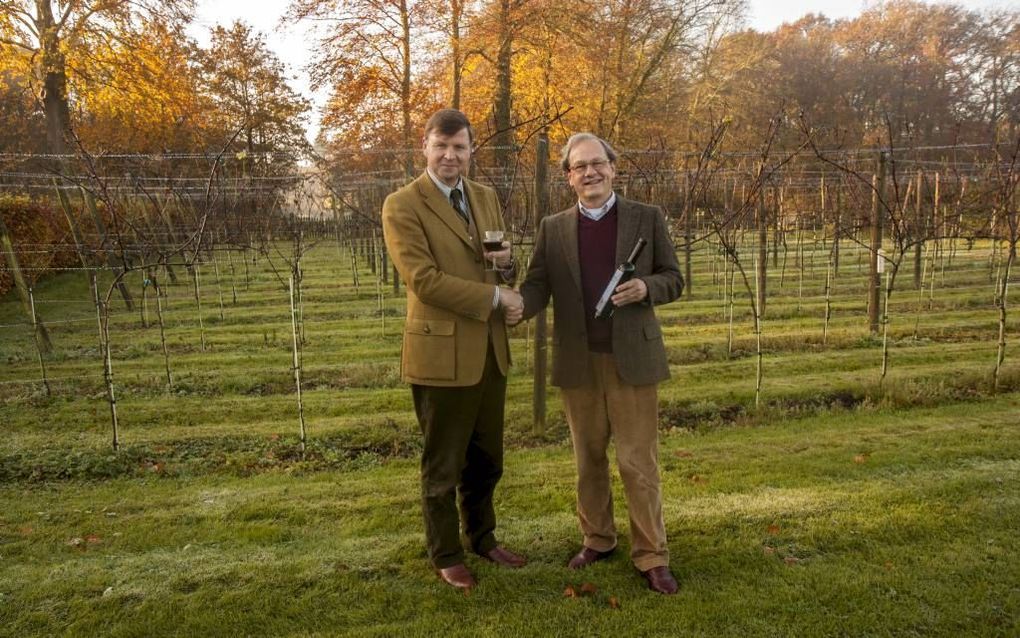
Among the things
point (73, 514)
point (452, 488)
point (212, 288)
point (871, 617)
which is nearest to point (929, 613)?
point (871, 617)

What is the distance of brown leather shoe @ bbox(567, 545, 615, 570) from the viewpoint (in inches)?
122

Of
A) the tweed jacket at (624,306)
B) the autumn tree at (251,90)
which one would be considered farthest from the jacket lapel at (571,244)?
the autumn tree at (251,90)

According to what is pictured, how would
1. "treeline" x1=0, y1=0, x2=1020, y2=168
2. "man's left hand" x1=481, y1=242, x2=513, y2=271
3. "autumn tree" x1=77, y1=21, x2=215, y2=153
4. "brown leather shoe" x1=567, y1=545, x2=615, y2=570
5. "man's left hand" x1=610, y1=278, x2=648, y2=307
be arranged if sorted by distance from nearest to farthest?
"man's left hand" x1=610, y1=278, x2=648, y2=307
"man's left hand" x1=481, y1=242, x2=513, y2=271
"brown leather shoe" x1=567, y1=545, x2=615, y2=570
"treeline" x1=0, y1=0, x2=1020, y2=168
"autumn tree" x1=77, y1=21, x2=215, y2=153

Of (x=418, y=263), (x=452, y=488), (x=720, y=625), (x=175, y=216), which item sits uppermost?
(x=175, y=216)

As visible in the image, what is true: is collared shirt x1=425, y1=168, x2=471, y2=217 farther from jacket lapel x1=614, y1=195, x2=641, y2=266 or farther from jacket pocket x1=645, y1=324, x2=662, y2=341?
jacket pocket x1=645, y1=324, x2=662, y2=341

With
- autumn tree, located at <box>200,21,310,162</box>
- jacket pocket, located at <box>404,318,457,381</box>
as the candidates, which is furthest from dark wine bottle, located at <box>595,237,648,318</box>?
autumn tree, located at <box>200,21,310,162</box>

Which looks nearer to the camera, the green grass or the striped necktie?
the green grass

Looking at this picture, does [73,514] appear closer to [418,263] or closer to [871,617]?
[418,263]

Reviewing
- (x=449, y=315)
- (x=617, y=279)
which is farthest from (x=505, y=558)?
(x=617, y=279)

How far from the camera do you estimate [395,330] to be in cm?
1018

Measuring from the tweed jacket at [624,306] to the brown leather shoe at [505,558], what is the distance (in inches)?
36.0

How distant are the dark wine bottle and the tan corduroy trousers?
0.22 meters

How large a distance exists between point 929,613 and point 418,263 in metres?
2.53

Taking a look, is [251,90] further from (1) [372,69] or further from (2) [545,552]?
(2) [545,552]
